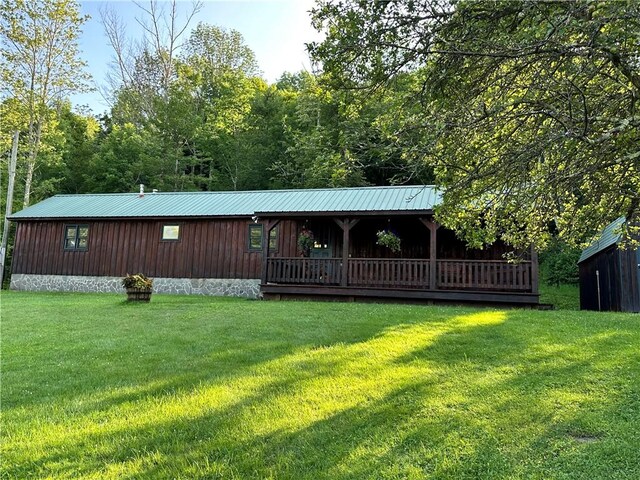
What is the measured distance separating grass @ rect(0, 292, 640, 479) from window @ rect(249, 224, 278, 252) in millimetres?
8797

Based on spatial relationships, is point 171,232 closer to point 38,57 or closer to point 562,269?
point 38,57

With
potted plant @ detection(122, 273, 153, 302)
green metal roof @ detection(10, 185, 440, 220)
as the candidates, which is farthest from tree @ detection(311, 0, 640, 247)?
potted plant @ detection(122, 273, 153, 302)

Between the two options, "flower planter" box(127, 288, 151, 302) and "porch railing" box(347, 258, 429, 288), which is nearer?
"flower planter" box(127, 288, 151, 302)

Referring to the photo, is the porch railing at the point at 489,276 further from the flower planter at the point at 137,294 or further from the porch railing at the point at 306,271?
the flower planter at the point at 137,294

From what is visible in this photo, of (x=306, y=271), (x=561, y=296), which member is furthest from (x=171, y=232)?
(x=561, y=296)

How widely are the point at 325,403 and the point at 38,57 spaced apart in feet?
79.4

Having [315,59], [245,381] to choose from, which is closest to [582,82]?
[315,59]

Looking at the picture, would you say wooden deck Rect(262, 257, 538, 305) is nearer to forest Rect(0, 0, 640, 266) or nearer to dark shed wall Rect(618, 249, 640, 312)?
dark shed wall Rect(618, 249, 640, 312)

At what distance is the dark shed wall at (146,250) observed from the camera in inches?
617

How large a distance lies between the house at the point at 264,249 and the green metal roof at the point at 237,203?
0.17ft

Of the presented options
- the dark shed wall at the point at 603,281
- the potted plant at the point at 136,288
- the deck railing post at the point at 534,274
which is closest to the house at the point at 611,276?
the dark shed wall at the point at 603,281

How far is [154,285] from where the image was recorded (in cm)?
1625

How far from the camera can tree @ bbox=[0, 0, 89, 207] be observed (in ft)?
65.3

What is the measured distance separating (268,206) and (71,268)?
860 centimetres
